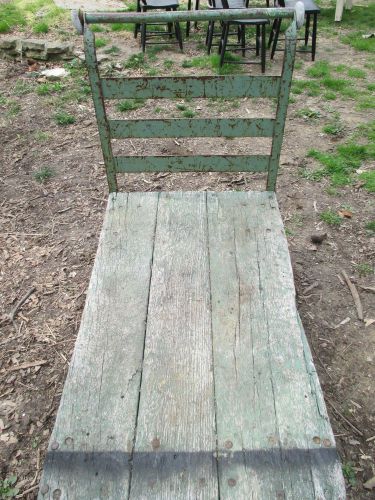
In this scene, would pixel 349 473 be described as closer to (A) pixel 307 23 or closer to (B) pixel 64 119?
(B) pixel 64 119

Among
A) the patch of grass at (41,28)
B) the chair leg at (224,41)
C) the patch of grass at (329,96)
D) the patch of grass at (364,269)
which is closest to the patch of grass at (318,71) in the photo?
the patch of grass at (329,96)

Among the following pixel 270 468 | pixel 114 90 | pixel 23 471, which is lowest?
pixel 23 471

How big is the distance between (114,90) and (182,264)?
0.87m

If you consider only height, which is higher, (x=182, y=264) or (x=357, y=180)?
(x=182, y=264)

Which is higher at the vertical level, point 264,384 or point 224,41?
point 264,384

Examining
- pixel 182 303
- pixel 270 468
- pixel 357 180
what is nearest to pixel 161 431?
pixel 270 468

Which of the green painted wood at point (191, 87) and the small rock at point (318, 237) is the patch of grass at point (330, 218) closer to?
the small rock at point (318, 237)

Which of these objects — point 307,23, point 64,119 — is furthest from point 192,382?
point 307,23

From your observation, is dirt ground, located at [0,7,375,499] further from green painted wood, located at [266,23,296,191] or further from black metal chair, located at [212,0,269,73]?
green painted wood, located at [266,23,296,191]

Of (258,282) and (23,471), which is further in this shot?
(23,471)

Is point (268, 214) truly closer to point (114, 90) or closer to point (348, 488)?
point (114, 90)

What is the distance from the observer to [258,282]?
1.78m

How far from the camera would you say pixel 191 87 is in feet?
6.46

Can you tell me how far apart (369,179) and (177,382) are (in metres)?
3.19
